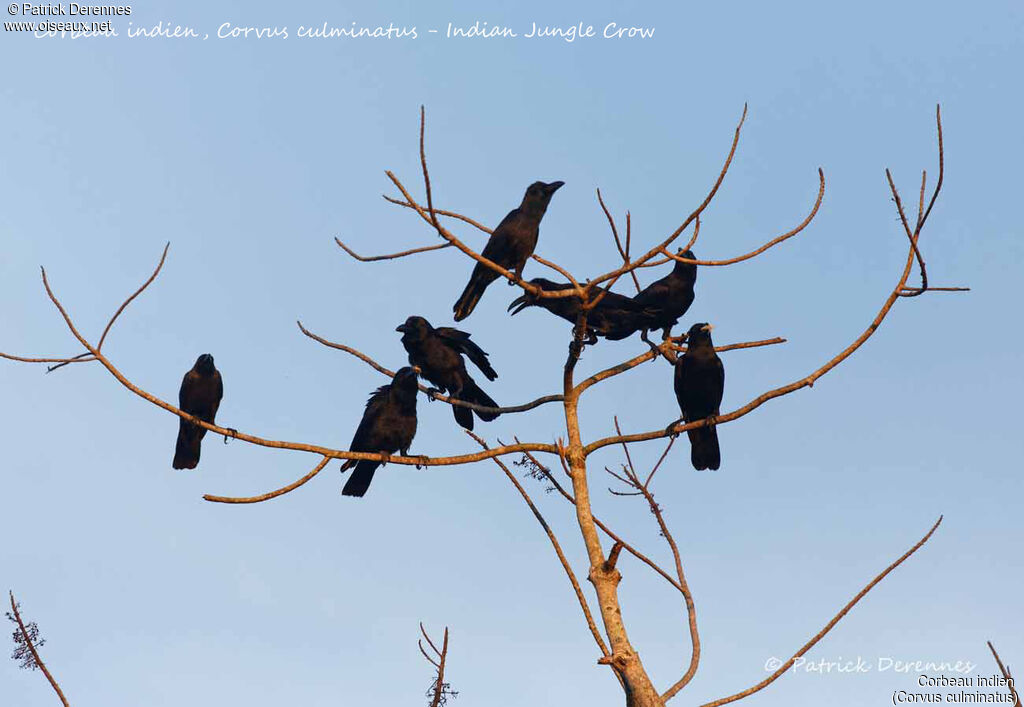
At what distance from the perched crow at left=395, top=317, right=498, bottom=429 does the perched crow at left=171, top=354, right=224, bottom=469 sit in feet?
8.60

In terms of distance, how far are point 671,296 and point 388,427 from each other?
105 inches

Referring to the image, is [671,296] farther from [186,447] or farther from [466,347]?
Answer: [186,447]

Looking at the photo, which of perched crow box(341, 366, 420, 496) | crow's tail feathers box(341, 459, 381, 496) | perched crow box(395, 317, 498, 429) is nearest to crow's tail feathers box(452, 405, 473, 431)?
perched crow box(395, 317, 498, 429)

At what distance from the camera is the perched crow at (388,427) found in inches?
340

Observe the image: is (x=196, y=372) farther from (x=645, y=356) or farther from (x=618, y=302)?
(x=645, y=356)

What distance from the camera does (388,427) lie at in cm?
866

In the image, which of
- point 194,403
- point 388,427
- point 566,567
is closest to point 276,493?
point 566,567

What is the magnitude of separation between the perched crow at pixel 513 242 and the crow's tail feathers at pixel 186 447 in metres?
3.77

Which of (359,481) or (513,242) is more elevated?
(513,242)

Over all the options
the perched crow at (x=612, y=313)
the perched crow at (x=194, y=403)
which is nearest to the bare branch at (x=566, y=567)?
the perched crow at (x=612, y=313)

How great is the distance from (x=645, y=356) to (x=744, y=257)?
1.28m

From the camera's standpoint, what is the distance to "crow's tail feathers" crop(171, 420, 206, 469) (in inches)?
426

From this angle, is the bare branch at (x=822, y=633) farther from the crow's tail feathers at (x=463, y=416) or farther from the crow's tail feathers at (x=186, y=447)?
the crow's tail feathers at (x=186, y=447)

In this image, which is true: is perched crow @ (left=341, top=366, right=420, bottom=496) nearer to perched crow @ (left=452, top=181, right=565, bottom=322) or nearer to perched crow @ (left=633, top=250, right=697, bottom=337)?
perched crow @ (left=452, top=181, right=565, bottom=322)
